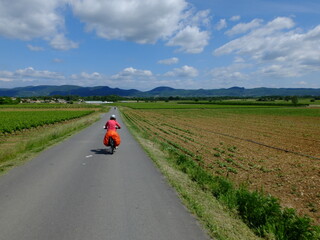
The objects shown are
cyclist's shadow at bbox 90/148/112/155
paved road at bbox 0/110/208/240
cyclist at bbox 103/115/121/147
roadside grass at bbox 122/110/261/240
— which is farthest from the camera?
cyclist's shadow at bbox 90/148/112/155

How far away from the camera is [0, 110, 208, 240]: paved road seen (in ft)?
14.6

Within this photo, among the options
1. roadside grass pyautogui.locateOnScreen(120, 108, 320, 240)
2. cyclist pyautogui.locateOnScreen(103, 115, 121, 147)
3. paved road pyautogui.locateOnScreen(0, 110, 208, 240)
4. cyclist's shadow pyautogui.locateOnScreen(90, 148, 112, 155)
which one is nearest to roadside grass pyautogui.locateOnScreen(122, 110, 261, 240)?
roadside grass pyautogui.locateOnScreen(120, 108, 320, 240)

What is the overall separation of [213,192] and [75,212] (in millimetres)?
3805

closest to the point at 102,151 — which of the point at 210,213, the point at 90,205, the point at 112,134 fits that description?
the point at 112,134

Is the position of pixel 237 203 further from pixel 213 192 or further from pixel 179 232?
pixel 179 232

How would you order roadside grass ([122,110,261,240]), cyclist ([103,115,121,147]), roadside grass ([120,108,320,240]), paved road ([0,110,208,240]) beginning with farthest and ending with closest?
cyclist ([103,115,121,147]) → roadside grass ([120,108,320,240]) → roadside grass ([122,110,261,240]) → paved road ([0,110,208,240])

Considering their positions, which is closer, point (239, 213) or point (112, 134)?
point (239, 213)

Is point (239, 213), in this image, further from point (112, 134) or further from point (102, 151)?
point (102, 151)

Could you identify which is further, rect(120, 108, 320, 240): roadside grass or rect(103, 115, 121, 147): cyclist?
rect(103, 115, 121, 147): cyclist

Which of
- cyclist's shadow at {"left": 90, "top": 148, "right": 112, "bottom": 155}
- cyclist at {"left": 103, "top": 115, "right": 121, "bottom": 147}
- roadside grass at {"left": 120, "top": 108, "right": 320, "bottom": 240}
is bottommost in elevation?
cyclist's shadow at {"left": 90, "top": 148, "right": 112, "bottom": 155}

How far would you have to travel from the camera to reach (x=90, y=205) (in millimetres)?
5715

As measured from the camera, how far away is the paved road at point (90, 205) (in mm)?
4457

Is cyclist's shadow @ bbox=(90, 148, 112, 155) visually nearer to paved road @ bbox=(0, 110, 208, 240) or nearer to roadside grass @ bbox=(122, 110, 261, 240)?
paved road @ bbox=(0, 110, 208, 240)

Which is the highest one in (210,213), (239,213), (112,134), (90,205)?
(112,134)
